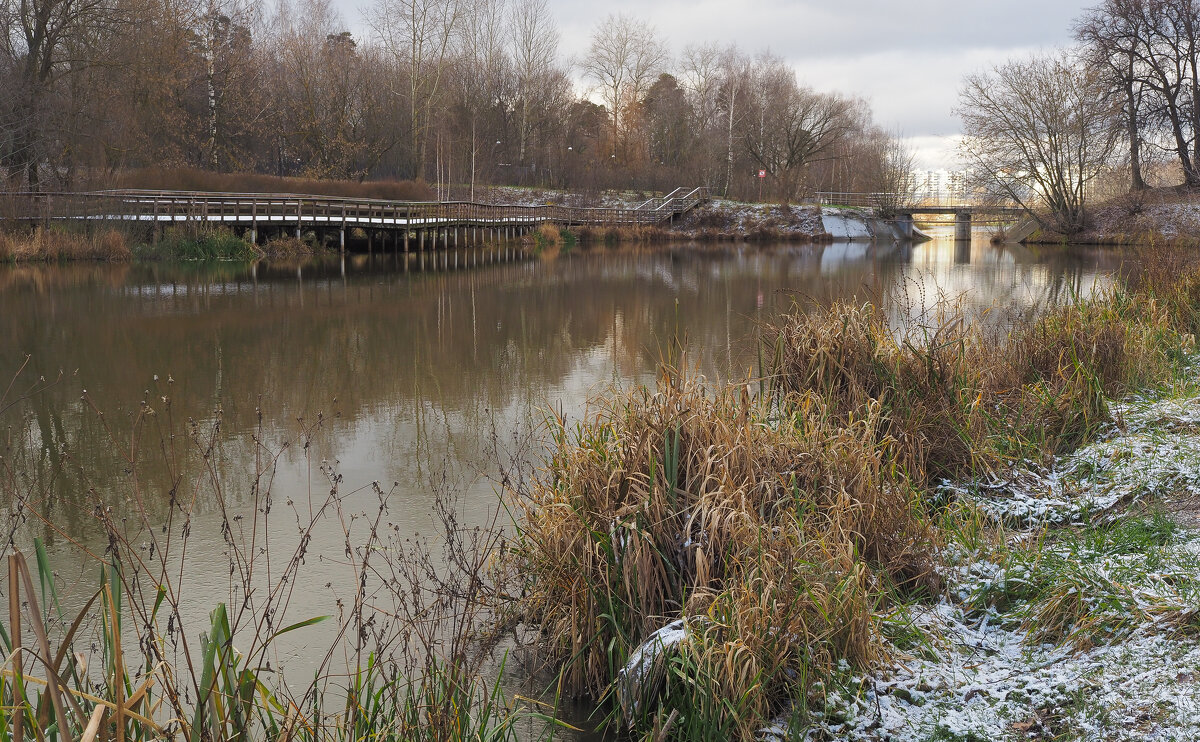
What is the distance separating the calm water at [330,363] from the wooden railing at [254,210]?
274cm

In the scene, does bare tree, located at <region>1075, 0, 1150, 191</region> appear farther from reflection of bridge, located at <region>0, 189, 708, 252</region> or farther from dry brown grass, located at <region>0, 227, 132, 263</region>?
dry brown grass, located at <region>0, 227, 132, 263</region>

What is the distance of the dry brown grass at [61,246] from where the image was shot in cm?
2184

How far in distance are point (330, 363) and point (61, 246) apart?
52.6 feet

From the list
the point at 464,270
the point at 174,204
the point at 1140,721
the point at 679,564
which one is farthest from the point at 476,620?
the point at 174,204

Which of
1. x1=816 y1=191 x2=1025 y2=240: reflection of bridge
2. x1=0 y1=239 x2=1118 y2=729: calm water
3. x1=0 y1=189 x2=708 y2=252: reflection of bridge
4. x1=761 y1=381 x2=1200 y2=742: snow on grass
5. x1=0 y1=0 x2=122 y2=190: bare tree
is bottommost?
x1=761 y1=381 x2=1200 y2=742: snow on grass

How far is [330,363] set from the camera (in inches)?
410

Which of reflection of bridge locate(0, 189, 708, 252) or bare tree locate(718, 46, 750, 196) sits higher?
bare tree locate(718, 46, 750, 196)

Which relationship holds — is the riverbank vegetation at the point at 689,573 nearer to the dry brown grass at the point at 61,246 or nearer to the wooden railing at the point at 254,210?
the dry brown grass at the point at 61,246

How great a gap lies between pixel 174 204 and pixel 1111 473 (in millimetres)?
24902

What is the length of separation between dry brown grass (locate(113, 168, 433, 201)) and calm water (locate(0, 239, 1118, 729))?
8117 millimetres

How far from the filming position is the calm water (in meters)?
5.73

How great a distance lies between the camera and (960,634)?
12.1ft

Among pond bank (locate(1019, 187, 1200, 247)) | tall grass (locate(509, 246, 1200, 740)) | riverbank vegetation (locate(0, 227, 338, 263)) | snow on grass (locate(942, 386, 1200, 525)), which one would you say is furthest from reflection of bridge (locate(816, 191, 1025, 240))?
tall grass (locate(509, 246, 1200, 740))

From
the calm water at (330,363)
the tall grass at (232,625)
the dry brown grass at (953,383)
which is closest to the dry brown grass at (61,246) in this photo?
the calm water at (330,363)
